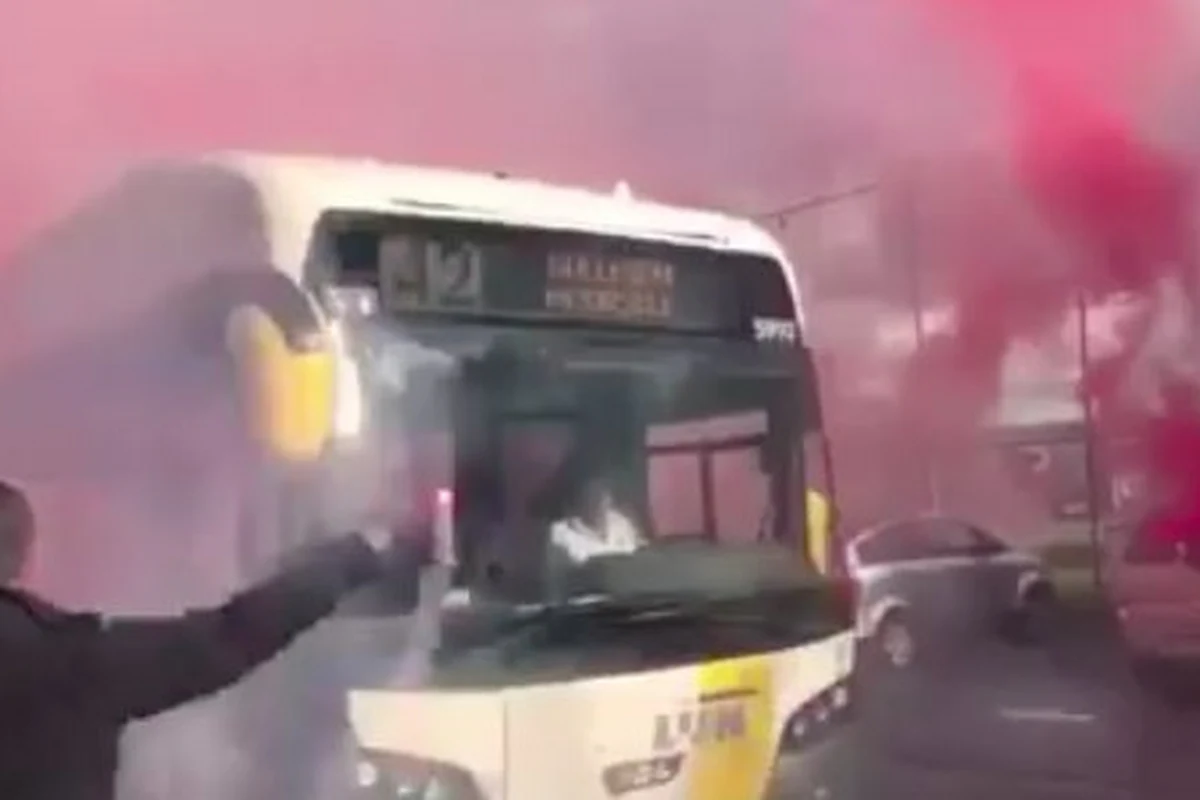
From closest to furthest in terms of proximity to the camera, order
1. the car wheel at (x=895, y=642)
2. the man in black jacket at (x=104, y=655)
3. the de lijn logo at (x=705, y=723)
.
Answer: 1. the man in black jacket at (x=104, y=655)
2. the de lijn logo at (x=705, y=723)
3. the car wheel at (x=895, y=642)

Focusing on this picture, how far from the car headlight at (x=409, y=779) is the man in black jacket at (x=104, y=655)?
88 millimetres

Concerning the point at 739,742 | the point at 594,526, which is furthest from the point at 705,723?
the point at 594,526

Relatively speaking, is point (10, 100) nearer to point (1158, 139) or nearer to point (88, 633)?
point (88, 633)

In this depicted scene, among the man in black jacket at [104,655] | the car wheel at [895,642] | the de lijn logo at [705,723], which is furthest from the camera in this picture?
the car wheel at [895,642]

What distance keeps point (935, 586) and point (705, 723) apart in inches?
8.3

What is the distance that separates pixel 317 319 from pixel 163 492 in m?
0.13

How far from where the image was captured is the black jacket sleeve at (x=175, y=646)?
1124mm

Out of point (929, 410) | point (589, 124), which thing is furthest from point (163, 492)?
point (929, 410)

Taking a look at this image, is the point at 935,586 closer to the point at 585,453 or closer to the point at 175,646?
the point at 585,453

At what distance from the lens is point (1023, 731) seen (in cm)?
138

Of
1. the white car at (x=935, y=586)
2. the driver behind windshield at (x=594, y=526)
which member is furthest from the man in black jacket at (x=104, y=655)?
the white car at (x=935, y=586)

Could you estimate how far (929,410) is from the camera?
1.38 meters

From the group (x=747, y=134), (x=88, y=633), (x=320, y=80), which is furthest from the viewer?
(x=747, y=134)

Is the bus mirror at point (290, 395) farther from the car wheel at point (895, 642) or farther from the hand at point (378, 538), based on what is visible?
the car wheel at point (895, 642)
